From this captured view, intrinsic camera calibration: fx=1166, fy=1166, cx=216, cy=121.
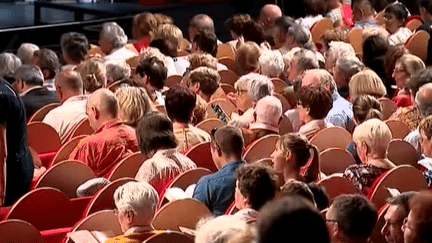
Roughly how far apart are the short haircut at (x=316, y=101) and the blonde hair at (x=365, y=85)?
0.72 m

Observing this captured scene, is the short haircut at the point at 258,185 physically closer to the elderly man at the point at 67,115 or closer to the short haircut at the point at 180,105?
the short haircut at the point at 180,105

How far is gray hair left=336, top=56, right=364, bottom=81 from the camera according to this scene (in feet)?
29.4

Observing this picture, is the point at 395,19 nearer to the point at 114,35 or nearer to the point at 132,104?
the point at 114,35

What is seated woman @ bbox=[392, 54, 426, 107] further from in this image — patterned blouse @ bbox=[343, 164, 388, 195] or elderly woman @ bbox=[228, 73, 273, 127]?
patterned blouse @ bbox=[343, 164, 388, 195]

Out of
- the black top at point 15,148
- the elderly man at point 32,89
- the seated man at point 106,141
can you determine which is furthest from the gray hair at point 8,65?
the black top at point 15,148

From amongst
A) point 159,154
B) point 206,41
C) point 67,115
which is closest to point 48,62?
point 67,115

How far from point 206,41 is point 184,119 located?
324 cm

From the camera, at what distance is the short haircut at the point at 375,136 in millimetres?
6414

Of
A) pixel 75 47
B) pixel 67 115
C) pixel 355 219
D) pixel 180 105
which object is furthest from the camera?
pixel 75 47

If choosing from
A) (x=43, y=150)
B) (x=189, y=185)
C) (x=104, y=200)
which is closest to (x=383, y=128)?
(x=189, y=185)

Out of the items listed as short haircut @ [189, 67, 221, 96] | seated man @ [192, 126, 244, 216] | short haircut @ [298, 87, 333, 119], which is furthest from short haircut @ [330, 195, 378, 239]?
short haircut @ [189, 67, 221, 96]

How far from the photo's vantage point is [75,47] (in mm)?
9812

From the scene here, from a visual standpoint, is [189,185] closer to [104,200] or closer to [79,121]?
[104,200]

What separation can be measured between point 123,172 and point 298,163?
3.43ft
